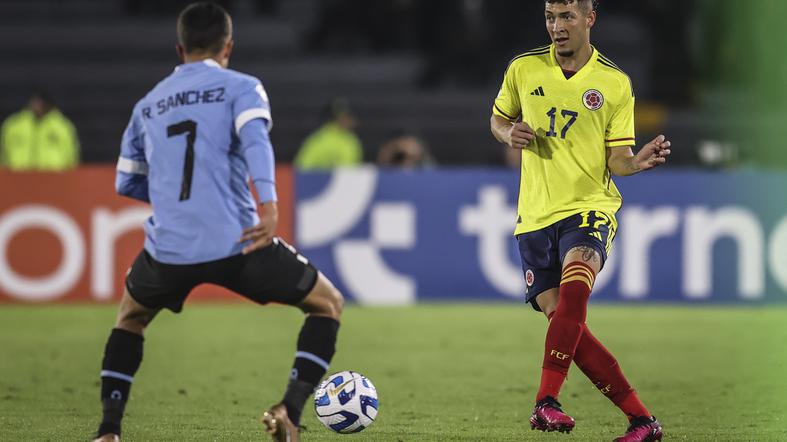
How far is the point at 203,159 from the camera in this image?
5328 mm

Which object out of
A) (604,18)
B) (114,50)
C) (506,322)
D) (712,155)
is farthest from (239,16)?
(506,322)

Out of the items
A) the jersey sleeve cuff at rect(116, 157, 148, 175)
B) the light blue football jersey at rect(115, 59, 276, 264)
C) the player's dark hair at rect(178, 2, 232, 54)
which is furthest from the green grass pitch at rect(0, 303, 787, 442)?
the player's dark hair at rect(178, 2, 232, 54)

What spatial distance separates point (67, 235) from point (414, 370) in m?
5.06

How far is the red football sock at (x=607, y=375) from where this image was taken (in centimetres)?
596

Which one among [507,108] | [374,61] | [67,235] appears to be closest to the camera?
[507,108]

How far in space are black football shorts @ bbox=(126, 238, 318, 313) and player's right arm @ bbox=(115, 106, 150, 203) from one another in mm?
293

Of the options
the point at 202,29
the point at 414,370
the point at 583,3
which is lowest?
the point at 414,370

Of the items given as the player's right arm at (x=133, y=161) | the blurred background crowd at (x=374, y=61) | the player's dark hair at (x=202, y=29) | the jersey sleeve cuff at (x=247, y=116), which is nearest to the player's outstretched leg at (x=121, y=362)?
the player's right arm at (x=133, y=161)

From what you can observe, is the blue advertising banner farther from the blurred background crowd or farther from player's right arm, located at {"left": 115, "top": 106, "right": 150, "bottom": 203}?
player's right arm, located at {"left": 115, "top": 106, "right": 150, "bottom": 203}

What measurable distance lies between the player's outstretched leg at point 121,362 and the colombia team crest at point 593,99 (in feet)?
6.75

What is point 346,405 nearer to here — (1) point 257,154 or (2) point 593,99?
(1) point 257,154

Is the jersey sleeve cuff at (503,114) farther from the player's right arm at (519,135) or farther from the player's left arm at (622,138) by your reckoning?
the player's left arm at (622,138)

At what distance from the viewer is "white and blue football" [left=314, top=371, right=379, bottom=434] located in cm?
607

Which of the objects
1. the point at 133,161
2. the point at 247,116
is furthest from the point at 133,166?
the point at 247,116
